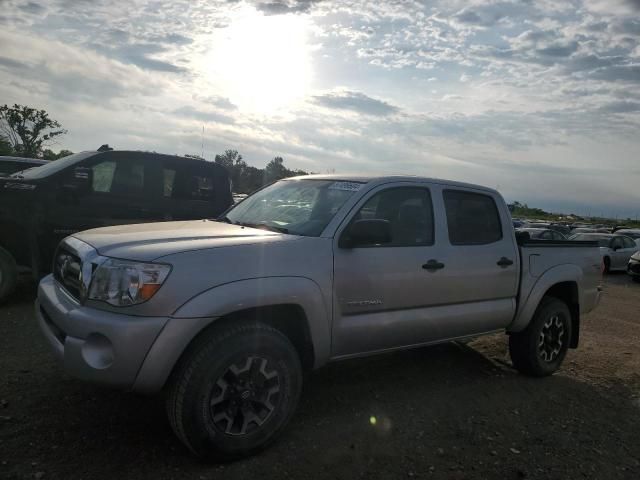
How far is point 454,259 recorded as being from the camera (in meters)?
4.24

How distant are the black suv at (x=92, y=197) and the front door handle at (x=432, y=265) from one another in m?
4.13

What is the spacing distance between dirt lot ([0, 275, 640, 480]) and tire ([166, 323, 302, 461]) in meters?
→ 0.18

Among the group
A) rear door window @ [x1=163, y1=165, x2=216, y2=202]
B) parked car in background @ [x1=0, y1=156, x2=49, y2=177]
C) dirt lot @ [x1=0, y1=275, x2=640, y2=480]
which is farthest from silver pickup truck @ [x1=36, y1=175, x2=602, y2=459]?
parked car in background @ [x1=0, y1=156, x2=49, y2=177]

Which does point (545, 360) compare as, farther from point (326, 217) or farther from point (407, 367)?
point (326, 217)

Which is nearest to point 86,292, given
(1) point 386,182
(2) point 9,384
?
(2) point 9,384

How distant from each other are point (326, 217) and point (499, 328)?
2153 millimetres

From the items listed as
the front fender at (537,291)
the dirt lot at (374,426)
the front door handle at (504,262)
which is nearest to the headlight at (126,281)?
the dirt lot at (374,426)

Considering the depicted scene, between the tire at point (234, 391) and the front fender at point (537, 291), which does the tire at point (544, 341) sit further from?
the tire at point (234, 391)

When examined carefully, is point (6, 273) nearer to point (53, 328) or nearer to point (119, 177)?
point (119, 177)

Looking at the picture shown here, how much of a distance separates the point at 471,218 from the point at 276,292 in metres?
2.23

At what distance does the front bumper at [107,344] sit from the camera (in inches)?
110

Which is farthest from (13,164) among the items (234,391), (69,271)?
(234,391)

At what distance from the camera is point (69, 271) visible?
3402mm

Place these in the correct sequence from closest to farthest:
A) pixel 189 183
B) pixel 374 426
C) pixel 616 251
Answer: pixel 374 426
pixel 189 183
pixel 616 251
